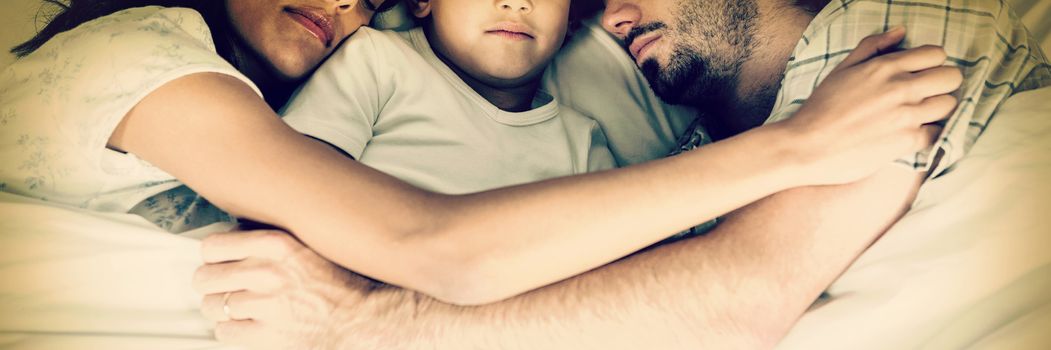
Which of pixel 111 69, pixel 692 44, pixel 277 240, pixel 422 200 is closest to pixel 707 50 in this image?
pixel 692 44

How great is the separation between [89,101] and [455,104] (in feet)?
1.78

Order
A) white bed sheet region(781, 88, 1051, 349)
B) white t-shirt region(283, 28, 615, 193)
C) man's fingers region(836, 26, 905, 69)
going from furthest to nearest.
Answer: white t-shirt region(283, 28, 615, 193) < man's fingers region(836, 26, 905, 69) < white bed sheet region(781, 88, 1051, 349)

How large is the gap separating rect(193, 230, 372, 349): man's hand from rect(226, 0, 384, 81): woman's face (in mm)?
370

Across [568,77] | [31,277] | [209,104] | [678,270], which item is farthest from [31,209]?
[568,77]

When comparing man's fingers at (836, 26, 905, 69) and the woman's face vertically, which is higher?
man's fingers at (836, 26, 905, 69)

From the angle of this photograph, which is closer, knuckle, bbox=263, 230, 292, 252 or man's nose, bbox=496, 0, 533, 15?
knuckle, bbox=263, 230, 292, 252

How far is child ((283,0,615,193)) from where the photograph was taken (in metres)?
1.04

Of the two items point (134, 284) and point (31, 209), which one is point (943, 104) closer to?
point (134, 284)

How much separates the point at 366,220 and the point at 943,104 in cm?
69

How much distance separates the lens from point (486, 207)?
764mm

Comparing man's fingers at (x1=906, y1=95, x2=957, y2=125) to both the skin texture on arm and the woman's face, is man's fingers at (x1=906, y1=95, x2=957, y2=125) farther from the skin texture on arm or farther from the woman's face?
the woman's face

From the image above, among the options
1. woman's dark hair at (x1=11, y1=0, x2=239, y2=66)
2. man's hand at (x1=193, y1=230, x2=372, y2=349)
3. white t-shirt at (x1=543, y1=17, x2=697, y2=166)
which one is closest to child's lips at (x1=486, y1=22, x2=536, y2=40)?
white t-shirt at (x1=543, y1=17, x2=697, y2=166)

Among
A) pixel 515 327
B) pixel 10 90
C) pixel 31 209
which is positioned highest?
pixel 10 90

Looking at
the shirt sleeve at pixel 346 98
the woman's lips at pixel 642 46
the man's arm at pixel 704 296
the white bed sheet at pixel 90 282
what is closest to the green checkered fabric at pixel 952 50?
the man's arm at pixel 704 296
